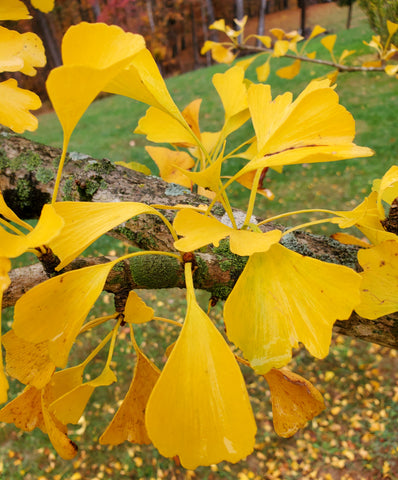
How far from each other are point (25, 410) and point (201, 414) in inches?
10.5

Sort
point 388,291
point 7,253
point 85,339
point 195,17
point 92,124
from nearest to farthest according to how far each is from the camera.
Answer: point 7,253
point 388,291
point 85,339
point 92,124
point 195,17

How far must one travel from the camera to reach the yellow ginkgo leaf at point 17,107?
358 millimetres

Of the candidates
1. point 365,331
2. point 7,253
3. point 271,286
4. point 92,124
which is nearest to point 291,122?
point 271,286

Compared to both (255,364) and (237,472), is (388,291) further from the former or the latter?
(237,472)

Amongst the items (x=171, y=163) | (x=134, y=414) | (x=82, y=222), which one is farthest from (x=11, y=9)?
A: (x=134, y=414)

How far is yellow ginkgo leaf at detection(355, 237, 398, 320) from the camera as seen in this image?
395 mm

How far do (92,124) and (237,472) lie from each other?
5.81 meters

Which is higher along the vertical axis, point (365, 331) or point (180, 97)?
point (365, 331)

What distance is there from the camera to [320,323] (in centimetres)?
33

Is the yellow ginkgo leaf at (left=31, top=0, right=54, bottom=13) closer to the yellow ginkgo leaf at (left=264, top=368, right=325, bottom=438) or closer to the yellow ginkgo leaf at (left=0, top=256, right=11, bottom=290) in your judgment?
the yellow ginkgo leaf at (left=0, top=256, right=11, bottom=290)

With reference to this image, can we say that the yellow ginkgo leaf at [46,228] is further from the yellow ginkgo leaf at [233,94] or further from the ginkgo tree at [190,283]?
the yellow ginkgo leaf at [233,94]

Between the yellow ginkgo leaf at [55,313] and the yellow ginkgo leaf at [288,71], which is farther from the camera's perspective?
the yellow ginkgo leaf at [288,71]

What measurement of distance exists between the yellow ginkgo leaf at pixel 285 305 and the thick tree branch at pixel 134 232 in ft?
0.54

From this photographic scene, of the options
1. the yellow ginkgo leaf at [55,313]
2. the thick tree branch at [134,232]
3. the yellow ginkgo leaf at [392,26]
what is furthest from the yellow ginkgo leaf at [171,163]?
the yellow ginkgo leaf at [392,26]
